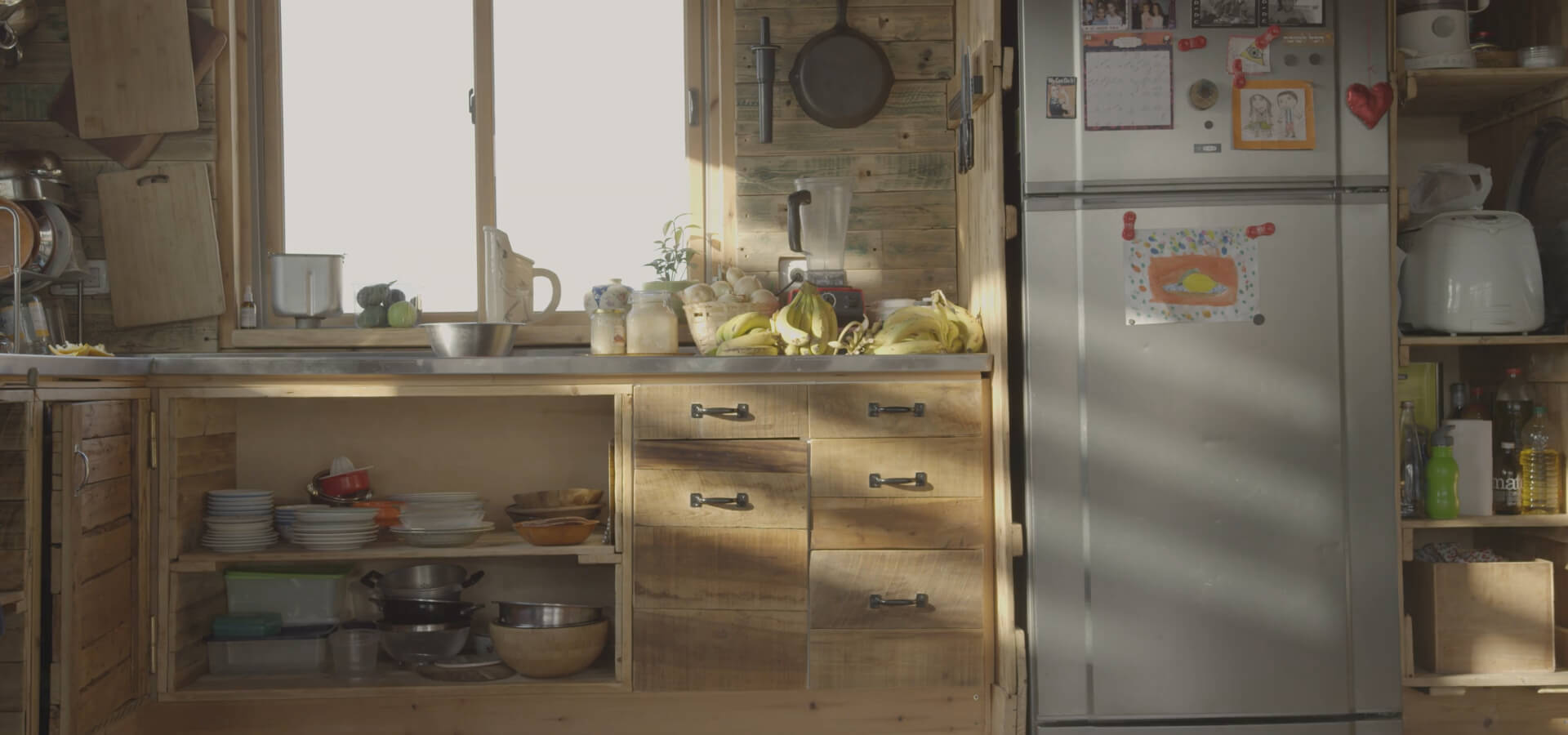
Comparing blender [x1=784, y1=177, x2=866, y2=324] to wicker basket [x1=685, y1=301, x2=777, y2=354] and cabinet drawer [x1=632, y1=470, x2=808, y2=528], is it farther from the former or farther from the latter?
cabinet drawer [x1=632, y1=470, x2=808, y2=528]

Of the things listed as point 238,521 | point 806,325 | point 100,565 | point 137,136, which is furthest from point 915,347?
point 137,136

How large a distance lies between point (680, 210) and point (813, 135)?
1.33 ft

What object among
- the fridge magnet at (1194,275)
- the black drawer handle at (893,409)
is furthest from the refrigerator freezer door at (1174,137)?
the black drawer handle at (893,409)

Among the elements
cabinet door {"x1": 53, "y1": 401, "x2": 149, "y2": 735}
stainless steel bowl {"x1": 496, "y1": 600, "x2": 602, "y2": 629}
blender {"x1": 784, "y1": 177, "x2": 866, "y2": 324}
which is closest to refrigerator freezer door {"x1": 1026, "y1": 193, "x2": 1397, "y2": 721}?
blender {"x1": 784, "y1": 177, "x2": 866, "y2": 324}

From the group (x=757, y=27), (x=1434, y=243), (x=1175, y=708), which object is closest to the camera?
(x=1175, y=708)

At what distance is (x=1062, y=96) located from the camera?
2.42 metres

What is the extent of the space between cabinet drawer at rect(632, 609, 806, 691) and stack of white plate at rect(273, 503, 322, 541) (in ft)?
2.74

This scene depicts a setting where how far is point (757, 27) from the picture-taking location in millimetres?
3031

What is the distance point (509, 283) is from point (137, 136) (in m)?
1.05

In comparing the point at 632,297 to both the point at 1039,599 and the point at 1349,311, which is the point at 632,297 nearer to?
the point at 1039,599

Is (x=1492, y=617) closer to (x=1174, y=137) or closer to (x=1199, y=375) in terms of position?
(x=1199, y=375)

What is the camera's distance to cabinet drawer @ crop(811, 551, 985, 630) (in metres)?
2.46

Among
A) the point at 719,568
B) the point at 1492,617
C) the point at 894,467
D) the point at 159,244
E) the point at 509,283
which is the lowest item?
the point at 1492,617

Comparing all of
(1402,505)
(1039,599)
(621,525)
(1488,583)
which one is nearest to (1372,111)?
(1402,505)
